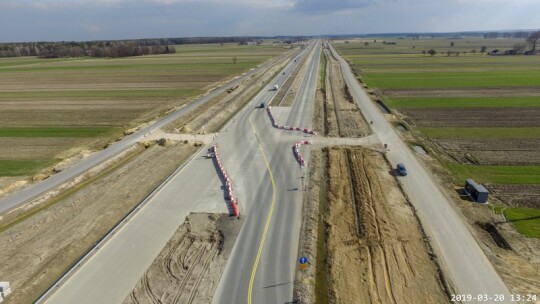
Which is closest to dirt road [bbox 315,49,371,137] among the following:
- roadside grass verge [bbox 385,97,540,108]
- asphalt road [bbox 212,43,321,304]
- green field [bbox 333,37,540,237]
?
green field [bbox 333,37,540,237]

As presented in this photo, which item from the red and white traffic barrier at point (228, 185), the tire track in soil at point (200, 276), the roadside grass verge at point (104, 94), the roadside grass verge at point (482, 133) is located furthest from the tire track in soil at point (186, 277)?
the roadside grass verge at point (104, 94)

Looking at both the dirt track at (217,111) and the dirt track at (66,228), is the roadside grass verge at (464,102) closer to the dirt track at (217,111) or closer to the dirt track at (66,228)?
the dirt track at (217,111)

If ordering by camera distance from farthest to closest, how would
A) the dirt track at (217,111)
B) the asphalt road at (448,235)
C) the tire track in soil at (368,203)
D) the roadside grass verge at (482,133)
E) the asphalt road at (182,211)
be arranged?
the dirt track at (217,111)
the roadside grass verge at (482,133)
the tire track in soil at (368,203)
the asphalt road at (182,211)
the asphalt road at (448,235)

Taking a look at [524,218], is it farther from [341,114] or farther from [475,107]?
[475,107]

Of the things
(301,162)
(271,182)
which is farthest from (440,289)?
(301,162)

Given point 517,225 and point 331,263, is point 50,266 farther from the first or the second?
point 517,225
